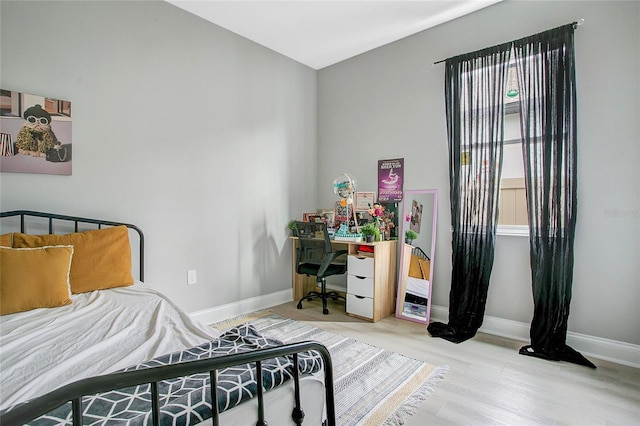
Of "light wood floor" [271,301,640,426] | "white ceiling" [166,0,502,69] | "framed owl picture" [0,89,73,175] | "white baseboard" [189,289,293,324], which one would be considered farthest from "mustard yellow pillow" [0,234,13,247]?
"light wood floor" [271,301,640,426]

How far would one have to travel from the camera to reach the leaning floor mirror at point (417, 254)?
10.2 feet

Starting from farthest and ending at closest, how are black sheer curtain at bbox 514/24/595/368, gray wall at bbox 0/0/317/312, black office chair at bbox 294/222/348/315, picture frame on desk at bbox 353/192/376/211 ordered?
picture frame on desk at bbox 353/192/376/211 → black office chair at bbox 294/222/348/315 → black sheer curtain at bbox 514/24/595/368 → gray wall at bbox 0/0/317/312

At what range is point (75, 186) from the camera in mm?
2271

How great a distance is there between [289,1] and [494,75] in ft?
5.80

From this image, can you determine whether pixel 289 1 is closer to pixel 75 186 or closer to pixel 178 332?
pixel 75 186

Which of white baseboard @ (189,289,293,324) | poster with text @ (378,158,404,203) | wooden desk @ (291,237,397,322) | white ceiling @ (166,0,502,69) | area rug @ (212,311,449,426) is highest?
white ceiling @ (166,0,502,69)

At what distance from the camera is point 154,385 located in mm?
721

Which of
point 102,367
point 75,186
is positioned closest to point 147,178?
point 75,186

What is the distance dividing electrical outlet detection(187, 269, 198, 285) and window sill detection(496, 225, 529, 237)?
8.55ft

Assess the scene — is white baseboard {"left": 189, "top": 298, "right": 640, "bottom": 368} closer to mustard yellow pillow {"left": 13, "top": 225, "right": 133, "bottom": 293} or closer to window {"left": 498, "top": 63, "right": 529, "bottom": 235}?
window {"left": 498, "top": 63, "right": 529, "bottom": 235}

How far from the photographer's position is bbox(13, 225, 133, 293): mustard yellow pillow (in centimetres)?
197

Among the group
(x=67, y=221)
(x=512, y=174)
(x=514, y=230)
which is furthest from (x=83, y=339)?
(x=512, y=174)

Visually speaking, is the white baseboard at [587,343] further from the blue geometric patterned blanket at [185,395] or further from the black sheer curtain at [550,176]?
the blue geometric patterned blanket at [185,395]

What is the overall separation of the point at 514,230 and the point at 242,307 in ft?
8.37
